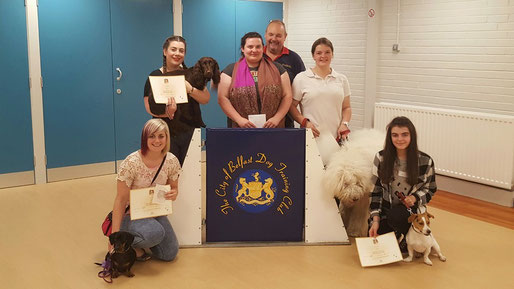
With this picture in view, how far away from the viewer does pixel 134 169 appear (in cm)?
357

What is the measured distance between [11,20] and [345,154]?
356 centimetres

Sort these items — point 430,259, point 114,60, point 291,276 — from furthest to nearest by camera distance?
point 114,60
point 430,259
point 291,276

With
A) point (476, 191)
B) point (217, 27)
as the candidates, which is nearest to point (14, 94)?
point (217, 27)

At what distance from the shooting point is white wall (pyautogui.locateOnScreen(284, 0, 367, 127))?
6.63 metres

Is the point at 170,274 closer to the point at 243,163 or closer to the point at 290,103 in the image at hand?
the point at 243,163

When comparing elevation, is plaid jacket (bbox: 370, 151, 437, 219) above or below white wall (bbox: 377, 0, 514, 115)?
below

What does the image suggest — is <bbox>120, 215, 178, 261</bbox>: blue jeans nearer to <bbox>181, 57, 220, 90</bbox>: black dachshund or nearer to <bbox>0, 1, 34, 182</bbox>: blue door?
<bbox>181, 57, 220, 90</bbox>: black dachshund

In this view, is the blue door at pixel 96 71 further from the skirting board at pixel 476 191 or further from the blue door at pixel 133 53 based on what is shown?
the skirting board at pixel 476 191

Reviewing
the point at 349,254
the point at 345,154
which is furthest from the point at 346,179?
the point at 349,254

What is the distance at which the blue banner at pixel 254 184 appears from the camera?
3.90m

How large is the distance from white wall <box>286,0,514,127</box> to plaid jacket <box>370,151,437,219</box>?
186cm

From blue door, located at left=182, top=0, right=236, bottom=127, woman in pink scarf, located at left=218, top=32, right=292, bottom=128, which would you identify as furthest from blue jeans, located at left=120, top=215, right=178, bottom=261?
blue door, located at left=182, top=0, right=236, bottom=127

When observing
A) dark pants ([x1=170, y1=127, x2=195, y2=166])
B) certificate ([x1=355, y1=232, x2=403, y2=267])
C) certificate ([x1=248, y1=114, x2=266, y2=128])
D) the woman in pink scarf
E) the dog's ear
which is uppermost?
the woman in pink scarf

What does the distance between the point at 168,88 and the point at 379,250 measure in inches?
68.2
